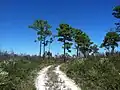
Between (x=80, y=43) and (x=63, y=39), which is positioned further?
(x=80, y=43)

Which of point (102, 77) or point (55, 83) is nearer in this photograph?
point (102, 77)

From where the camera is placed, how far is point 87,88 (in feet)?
63.3

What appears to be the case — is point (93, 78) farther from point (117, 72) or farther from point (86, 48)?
point (86, 48)

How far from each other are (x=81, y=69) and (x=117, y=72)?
6.91 metres

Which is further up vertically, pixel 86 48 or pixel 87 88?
pixel 86 48

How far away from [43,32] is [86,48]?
1532 centimetres

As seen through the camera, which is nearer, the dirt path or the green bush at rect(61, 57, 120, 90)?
the green bush at rect(61, 57, 120, 90)

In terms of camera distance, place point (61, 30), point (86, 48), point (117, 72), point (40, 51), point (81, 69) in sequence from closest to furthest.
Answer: point (117, 72)
point (81, 69)
point (61, 30)
point (40, 51)
point (86, 48)

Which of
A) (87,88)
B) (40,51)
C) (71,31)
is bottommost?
(87,88)

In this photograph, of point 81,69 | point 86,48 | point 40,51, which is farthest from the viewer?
point 86,48

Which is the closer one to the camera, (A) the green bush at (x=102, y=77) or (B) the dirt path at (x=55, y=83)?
(A) the green bush at (x=102, y=77)

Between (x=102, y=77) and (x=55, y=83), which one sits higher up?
(x=102, y=77)

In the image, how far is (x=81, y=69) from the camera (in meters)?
28.6

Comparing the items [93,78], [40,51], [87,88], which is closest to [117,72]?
[93,78]
